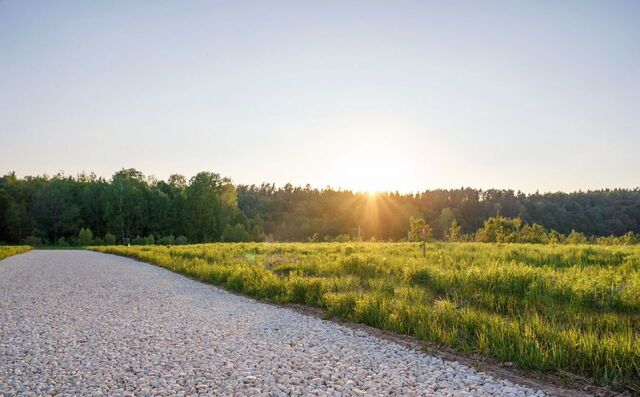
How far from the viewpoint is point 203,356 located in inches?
265

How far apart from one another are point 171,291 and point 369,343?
8.38 metres

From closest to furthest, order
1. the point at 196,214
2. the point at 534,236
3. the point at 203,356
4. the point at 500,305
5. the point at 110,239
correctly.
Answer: the point at 203,356, the point at 500,305, the point at 534,236, the point at 110,239, the point at 196,214

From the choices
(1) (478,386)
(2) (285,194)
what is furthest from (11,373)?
(2) (285,194)

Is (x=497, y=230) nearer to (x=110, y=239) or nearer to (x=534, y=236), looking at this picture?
(x=534, y=236)

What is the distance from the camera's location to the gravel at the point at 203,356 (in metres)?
5.45

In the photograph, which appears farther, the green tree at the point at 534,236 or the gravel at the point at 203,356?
the green tree at the point at 534,236

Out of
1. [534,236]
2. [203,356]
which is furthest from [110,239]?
[203,356]

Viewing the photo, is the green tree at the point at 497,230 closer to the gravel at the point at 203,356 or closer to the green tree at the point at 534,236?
the green tree at the point at 534,236

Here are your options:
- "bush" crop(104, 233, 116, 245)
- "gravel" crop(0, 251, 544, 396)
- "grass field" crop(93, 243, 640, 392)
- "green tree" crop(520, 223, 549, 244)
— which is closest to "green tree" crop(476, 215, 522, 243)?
"green tree" crop(520, 223, 549, 244)

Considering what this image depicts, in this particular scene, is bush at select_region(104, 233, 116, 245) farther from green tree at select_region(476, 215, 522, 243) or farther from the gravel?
the gravel

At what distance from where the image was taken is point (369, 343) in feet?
24.9

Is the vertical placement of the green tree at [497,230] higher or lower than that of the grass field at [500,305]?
higher

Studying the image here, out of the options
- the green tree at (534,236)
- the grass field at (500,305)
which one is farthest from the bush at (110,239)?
the green tree at (534,236)

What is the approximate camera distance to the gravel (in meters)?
5.45
